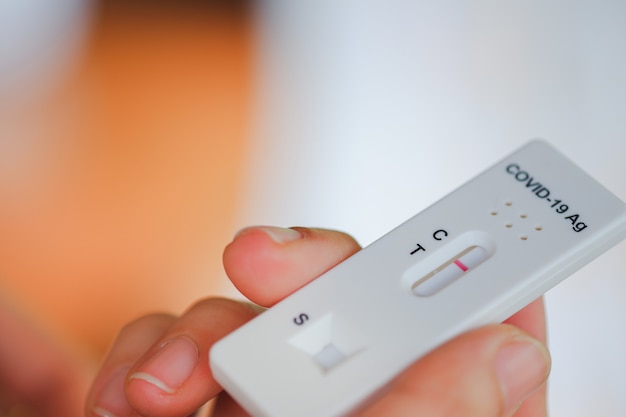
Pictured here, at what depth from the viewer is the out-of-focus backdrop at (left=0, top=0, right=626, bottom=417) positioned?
0.98 meters

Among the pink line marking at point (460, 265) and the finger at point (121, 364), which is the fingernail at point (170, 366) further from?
the pink line marking at point (460, 265)

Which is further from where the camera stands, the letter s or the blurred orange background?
the blurred orange background

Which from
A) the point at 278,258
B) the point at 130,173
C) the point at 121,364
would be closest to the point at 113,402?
the point at 121,364

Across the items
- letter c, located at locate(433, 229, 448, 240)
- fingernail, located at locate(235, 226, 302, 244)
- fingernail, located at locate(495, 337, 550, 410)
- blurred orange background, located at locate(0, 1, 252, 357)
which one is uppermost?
letter c, located at locate(433, 229, 448, 240)

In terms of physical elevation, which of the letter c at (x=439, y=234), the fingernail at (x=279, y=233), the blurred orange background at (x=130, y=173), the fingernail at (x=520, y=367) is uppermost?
the letter c at (x=439, y=234)

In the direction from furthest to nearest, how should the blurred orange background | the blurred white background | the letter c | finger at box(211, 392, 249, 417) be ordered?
the blurred orange background < the blurred white background < finger at box(211, 392, 249, 417) < the letter c

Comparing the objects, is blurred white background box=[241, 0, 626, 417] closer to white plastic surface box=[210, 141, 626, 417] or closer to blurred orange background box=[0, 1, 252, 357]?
blurred orange background box=[0, 1, 252, 357]

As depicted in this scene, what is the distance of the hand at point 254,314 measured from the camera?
1.31 ft

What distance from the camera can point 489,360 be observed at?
0.41 metres

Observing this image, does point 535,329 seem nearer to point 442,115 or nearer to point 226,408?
point 226,408

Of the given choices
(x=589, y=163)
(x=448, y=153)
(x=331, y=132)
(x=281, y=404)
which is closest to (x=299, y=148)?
(x=331, y=132)

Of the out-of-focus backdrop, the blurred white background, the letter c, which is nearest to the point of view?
the letter c

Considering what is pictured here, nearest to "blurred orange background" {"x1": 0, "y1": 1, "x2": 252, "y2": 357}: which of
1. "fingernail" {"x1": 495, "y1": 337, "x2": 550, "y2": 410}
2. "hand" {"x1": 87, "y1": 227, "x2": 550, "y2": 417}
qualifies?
"hand" {"x1": 87, "y1": 227, "x2": 550, "y2": 417}

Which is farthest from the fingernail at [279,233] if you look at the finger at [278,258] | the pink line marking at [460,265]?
the pink line marking at [460,265]
